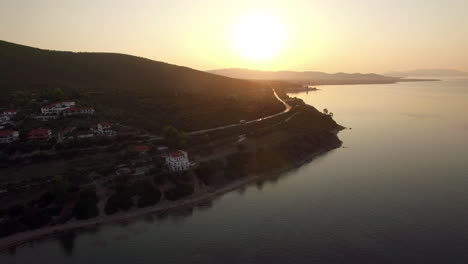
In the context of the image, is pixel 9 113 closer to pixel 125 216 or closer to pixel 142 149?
pixel 142 149

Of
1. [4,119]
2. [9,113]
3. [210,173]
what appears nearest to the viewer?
[210,173]

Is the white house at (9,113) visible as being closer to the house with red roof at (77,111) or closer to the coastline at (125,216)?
the house with red roof at (77,111)

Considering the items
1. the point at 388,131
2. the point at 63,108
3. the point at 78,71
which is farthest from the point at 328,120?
the point at 78,71

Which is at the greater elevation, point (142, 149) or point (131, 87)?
point (131, 87)

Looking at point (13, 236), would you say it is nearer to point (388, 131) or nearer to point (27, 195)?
point (27, 195)

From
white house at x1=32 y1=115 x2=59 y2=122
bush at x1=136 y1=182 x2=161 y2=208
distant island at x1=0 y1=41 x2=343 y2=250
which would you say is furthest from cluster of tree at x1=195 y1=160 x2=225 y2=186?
white house at x1=32 y1=115 x2=59 y2=122

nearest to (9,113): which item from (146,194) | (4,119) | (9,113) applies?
(9,113)
